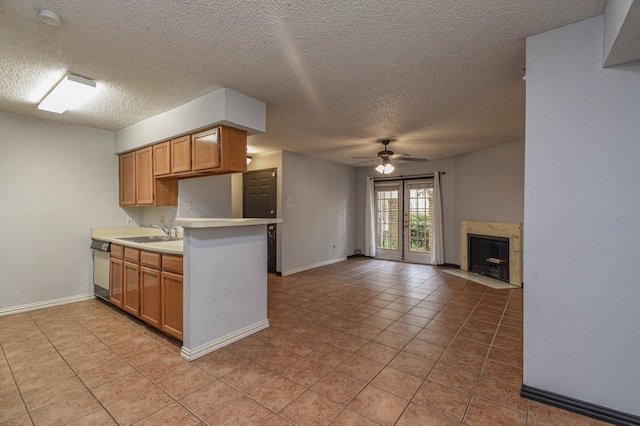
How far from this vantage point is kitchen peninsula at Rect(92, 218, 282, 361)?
7.97 ft

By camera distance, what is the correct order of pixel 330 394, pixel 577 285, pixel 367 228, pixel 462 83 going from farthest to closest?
pixel 367 228
pixel 462 83
pixel 330 394
pixel 577 285

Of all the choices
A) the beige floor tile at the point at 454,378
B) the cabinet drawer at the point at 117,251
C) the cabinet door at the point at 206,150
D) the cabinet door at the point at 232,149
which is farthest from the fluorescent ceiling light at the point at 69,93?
the beige floor tile at the point at 454,378

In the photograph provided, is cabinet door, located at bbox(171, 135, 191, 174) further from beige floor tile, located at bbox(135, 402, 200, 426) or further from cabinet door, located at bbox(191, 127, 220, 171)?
beige floor tile, located at bbox(135, 402, 200, 426)

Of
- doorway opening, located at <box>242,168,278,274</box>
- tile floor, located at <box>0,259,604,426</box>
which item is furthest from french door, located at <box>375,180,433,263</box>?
tile floor, located at <box>0,259,604,426</box>

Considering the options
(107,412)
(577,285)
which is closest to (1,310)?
(107,412)

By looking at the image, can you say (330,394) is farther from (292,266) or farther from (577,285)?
(292,266)

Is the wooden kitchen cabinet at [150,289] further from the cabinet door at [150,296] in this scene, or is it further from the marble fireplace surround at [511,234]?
the marble fireplace surround at [511,234]

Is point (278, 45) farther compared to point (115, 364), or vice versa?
point (115, 364)

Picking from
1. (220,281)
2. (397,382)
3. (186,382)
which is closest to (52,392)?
(186,382)

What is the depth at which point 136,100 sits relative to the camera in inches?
119

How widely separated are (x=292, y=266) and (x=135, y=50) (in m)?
4.24

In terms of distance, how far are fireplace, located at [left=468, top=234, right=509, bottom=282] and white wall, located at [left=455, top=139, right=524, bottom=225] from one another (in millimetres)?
387

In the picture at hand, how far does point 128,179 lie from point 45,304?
6.08ft

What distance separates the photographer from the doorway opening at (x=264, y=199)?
219 inches
